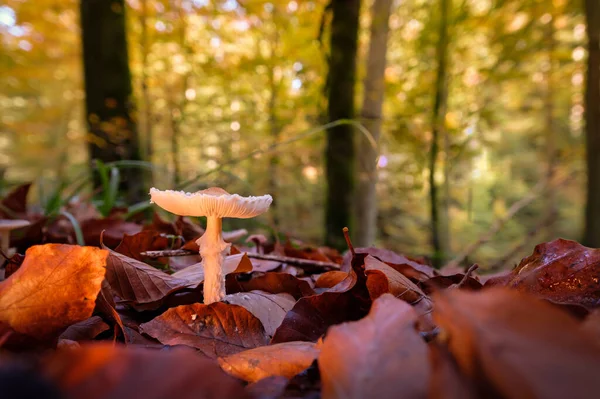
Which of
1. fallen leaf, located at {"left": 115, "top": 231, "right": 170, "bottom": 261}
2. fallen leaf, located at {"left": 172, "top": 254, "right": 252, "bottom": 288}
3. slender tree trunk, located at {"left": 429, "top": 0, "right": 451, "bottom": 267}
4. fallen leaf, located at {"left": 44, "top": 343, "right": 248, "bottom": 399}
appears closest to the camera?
fallen leaf, located at {"left": 44, "top": 343, "right": 248, "bottom": 399}

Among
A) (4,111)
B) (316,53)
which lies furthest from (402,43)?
(4,111)

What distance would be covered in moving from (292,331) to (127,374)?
44 cm

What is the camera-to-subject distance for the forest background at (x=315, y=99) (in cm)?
413

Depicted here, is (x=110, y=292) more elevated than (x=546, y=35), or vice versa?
(x=546, y=35)

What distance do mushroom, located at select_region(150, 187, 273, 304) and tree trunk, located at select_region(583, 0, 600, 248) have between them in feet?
15.9

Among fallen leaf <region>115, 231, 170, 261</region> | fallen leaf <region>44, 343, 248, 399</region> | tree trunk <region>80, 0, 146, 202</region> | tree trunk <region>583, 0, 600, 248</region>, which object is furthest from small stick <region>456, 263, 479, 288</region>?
tree trunk <region>583, 0, 600, 248</region>

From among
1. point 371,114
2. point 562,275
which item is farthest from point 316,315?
point 371,114

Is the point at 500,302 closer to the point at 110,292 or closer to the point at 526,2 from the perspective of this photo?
the point at 110,292

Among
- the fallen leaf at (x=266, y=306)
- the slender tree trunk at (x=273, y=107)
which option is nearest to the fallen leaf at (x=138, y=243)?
the fallen leaf at (x=266, y=306)

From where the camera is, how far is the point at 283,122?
7.21 meters

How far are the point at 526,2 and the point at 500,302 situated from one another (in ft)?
22.0

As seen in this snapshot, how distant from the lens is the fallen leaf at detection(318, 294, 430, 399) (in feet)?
1.47

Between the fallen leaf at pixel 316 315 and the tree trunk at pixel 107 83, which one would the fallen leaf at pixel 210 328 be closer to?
the fallen leaf at pixel 316 315

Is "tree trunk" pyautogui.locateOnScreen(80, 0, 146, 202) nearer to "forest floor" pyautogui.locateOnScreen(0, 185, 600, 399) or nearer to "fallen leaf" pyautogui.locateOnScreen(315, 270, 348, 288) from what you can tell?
"forest floor" pyautogui.locateOnScreen(0, 185, 600, 399)
